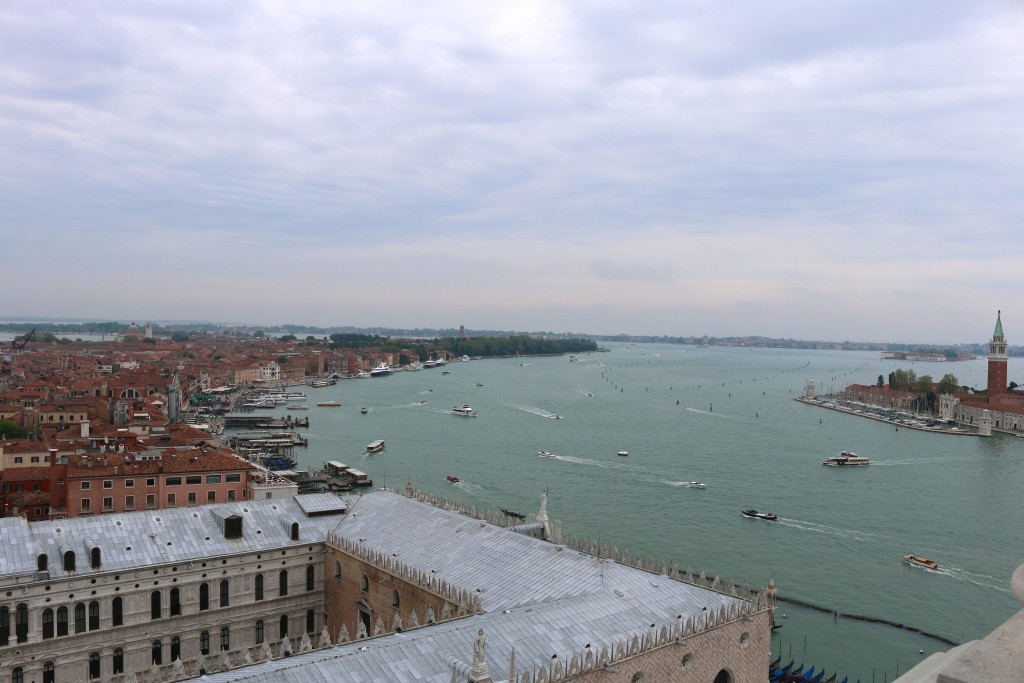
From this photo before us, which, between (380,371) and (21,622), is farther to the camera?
(380,371)

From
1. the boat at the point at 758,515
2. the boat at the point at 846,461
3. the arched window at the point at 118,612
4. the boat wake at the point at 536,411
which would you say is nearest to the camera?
the arched window at the point at 118,612

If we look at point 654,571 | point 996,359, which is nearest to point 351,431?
point 654,571

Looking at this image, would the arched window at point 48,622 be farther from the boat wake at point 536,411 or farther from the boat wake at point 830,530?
the boat wake at point 536,411

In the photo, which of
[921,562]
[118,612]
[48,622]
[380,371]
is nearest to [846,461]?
[921,562]

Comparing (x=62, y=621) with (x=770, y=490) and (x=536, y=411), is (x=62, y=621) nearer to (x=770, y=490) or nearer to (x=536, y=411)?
(x=770, y=490)

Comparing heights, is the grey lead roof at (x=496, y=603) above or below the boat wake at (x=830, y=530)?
above

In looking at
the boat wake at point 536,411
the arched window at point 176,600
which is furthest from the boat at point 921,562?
the boat wake at point 536,411

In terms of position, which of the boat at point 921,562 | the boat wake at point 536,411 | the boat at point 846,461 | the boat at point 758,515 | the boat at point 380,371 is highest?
the boat at point 380,371
